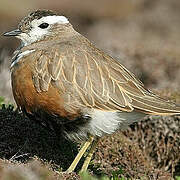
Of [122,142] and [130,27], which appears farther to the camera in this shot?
[130,27]

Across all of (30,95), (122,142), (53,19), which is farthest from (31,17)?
(122,142)

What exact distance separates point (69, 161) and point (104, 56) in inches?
59.5

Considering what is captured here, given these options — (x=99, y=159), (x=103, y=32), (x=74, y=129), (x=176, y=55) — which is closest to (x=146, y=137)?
(x=99, y=159)

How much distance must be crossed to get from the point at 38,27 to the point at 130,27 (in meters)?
16.6

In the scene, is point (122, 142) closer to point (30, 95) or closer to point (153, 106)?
point (153, 106)

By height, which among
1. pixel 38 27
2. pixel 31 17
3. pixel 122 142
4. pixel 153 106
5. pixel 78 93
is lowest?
pixel 122 142

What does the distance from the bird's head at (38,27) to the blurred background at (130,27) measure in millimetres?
5828

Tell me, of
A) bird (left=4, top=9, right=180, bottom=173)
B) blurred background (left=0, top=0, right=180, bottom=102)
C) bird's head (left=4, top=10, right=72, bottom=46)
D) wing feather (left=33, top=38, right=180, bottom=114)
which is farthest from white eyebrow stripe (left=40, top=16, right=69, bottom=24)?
blurred background (left=0, top=0, right=180, bottom=102)

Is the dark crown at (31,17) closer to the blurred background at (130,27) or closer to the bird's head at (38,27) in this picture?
the bird's head at (38,27)

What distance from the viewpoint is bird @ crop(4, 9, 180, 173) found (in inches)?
272

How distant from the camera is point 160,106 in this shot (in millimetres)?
7152

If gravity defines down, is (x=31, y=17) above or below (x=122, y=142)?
above

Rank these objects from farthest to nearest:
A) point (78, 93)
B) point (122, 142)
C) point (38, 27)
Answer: point (122, 142)
point (38, 27)
point (78, 93)

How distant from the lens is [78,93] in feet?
22.7
